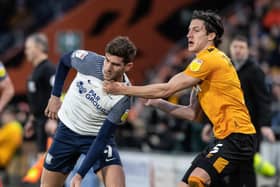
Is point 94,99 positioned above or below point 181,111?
above

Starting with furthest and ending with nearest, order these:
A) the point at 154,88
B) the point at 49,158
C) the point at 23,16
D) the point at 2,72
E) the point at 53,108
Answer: the point at 23,16 → the point at 2,72 → the point at 53,108 → the point at 49,158 → the point at 154,88

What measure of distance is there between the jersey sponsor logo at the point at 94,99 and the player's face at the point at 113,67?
360mm

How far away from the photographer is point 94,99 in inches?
314

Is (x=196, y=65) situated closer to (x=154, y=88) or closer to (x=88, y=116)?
(x=154, y=88)

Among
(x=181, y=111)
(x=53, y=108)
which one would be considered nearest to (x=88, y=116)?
(x=53, y=108)

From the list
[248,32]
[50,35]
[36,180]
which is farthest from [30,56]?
[50,35]

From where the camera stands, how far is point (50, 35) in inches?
866

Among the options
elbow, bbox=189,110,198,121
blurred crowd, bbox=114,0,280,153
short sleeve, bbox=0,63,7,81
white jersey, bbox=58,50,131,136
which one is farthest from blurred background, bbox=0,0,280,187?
white jersey, bbox=58,50,131,136

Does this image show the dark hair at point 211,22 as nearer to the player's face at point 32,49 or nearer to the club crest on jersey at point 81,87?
the club crest on jersey at point 81,87

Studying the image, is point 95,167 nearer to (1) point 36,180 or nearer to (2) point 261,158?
(1) point 36,180

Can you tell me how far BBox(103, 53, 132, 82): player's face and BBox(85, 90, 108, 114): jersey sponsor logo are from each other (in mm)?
360

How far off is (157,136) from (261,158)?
116 inches

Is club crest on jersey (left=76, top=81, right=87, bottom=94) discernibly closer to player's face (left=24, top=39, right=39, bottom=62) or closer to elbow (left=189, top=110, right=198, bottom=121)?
elbow (left=189, top=110, right=198, bottom=121)

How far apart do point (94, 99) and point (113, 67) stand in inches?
22.0
